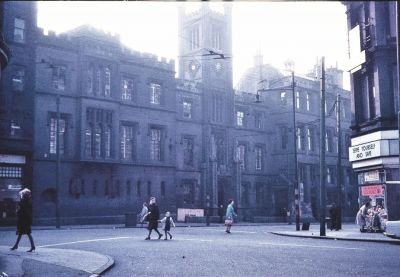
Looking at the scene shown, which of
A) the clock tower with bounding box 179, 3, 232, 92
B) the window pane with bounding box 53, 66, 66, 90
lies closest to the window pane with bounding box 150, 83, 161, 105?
the clock tower with bounding box 179, 3, 232, 92

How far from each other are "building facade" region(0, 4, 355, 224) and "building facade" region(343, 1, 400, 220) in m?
6.92

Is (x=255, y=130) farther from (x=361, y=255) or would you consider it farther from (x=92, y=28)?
(x=361, y=255)

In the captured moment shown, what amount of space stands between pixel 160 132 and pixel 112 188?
25.3 ft

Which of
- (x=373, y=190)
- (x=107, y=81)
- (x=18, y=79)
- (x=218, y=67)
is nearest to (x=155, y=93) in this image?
(x=107, y=81)

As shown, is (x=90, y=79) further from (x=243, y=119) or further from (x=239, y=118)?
(x=243, y=119)

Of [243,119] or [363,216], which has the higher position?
[243,119]

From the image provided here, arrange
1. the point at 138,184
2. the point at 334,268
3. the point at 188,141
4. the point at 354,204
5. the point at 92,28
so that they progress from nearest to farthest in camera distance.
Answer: the point at 334,268, the point at 92,28, the point at 138,184, the point at 188,141, the point at 354,204

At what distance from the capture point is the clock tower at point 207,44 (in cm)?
5319

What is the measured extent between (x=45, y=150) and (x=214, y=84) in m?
21.5

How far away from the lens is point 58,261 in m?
11.9

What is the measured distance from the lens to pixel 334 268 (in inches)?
438

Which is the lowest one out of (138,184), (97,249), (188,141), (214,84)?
(97,249)

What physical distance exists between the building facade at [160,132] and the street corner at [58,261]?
15.9 meters

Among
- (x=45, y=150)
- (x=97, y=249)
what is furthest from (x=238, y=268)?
(x=45, y=150)
